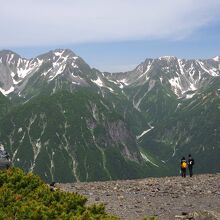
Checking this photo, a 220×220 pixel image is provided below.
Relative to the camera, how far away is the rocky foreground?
3319 centimetres

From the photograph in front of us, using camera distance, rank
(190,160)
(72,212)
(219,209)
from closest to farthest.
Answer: (72,212) → (219,209) → (190,160)

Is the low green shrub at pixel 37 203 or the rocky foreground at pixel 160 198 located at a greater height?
the low green shrub at pixel 37 203

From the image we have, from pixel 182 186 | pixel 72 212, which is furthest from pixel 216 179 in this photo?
pixel 72 212

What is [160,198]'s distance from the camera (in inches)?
1529

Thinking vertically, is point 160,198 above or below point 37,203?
below

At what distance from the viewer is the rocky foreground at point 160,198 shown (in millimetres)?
33188

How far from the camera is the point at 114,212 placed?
1328 inches

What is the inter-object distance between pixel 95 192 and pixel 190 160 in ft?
68.4

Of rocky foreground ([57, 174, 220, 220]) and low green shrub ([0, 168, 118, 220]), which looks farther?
rocky foreground ([57, 174, 220, 220])

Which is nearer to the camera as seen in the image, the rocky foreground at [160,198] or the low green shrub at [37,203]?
the low green shrub at [37,203]

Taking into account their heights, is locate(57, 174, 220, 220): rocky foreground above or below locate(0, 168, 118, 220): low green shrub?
below

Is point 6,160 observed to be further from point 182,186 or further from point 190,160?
point 190,160

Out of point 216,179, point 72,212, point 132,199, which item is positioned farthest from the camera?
point 216,179

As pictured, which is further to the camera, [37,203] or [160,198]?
[160,198]
